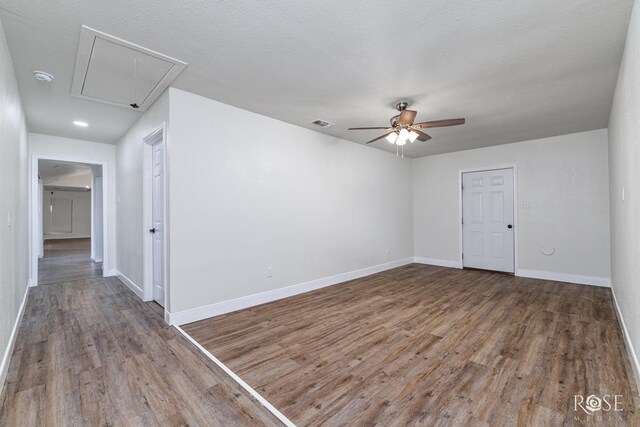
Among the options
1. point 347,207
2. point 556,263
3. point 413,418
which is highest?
point 347,207

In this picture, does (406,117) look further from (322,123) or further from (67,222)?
(67,222)

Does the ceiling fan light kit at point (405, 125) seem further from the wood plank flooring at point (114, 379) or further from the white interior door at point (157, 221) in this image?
the wood plank flooring at point (114, 379)

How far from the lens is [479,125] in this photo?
4.22m

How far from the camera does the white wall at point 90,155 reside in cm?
466

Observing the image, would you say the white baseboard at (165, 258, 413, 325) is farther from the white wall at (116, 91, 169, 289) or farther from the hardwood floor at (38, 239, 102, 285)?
the hardwood floor at (38, 239, 102, 285)

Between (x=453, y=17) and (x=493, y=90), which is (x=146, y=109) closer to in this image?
(x=453, y=17)

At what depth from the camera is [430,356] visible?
7.77 feet

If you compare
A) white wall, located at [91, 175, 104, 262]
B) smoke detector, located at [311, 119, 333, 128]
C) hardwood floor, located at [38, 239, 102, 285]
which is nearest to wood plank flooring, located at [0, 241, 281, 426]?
hardwood floor, located at [38, 239, 102, 285]

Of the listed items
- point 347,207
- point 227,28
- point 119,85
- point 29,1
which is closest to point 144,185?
point 119,85

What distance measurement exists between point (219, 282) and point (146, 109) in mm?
2346

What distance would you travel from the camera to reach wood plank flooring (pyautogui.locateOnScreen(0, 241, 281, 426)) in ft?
5.51

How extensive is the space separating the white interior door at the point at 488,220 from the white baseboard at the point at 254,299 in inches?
90.4

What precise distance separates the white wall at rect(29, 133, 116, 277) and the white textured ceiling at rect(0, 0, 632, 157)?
3.97ft

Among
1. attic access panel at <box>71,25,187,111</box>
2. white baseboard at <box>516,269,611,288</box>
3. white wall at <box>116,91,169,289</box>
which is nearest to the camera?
attic access panel at <box>71,25,187,111</box>
